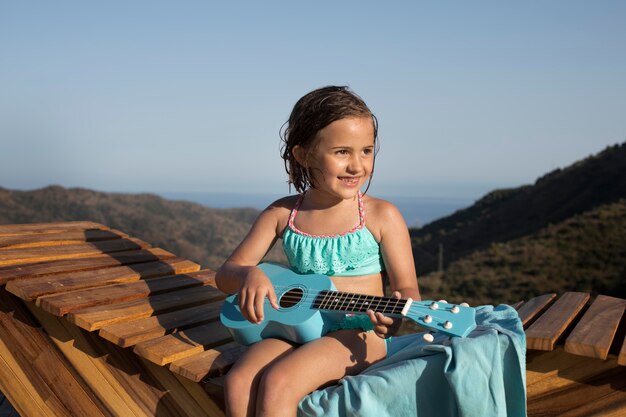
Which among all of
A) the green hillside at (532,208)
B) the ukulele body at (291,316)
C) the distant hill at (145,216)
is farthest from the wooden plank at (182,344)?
the green hillside at (532,208)

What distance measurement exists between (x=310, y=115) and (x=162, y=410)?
1565mm

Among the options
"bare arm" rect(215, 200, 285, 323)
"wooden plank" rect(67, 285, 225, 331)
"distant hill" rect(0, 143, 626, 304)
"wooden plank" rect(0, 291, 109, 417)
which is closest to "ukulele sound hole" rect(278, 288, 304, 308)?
"bare arm" rect(215, 200, 285, 323)

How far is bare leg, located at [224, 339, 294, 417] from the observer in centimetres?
233

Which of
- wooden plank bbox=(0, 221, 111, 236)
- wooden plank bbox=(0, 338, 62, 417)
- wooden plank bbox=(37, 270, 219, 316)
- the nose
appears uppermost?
the nose

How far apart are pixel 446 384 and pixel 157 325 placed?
1.55m

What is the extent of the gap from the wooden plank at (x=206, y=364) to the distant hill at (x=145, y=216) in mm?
14243

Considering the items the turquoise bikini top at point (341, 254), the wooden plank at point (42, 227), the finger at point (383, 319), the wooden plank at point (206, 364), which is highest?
the turquoise bikini top at point (341, 254)

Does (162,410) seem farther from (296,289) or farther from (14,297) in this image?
(14,297)

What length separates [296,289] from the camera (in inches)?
106

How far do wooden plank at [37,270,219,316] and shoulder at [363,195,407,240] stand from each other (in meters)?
1.35

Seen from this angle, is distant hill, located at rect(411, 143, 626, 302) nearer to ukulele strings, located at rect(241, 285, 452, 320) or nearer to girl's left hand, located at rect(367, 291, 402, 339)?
ukulele strings, located at rect(241, 285, 452, 320)

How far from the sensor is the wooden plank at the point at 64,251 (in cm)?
384

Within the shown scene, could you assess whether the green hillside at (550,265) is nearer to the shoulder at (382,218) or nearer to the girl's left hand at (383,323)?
the shoulder at (382,218)

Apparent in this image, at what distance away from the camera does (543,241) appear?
24.7 metres
